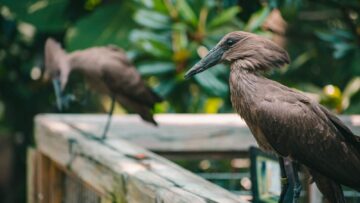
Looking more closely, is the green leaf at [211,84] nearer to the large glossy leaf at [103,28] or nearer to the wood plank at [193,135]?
the large glossy leaf at [103,28]

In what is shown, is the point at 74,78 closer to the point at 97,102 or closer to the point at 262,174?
the point at 97,102

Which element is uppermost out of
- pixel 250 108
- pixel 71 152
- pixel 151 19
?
pixel 151 19

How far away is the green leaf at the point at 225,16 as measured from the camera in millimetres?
5363

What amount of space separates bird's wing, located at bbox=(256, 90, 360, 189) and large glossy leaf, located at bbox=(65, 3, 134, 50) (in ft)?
9.53

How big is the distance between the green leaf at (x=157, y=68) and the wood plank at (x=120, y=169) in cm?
79

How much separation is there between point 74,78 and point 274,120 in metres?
2.77

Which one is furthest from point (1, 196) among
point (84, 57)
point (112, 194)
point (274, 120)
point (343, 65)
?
point (274, 120)

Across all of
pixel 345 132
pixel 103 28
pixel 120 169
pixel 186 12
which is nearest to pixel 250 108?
pixel 345 132

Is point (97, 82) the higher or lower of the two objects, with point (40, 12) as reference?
lower

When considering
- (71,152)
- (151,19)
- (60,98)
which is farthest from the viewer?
(151,19)

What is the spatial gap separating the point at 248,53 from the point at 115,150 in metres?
1.00

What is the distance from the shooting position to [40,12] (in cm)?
606

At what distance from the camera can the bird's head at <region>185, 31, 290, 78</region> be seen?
3.17 metres

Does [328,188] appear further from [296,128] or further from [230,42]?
[230,42]
